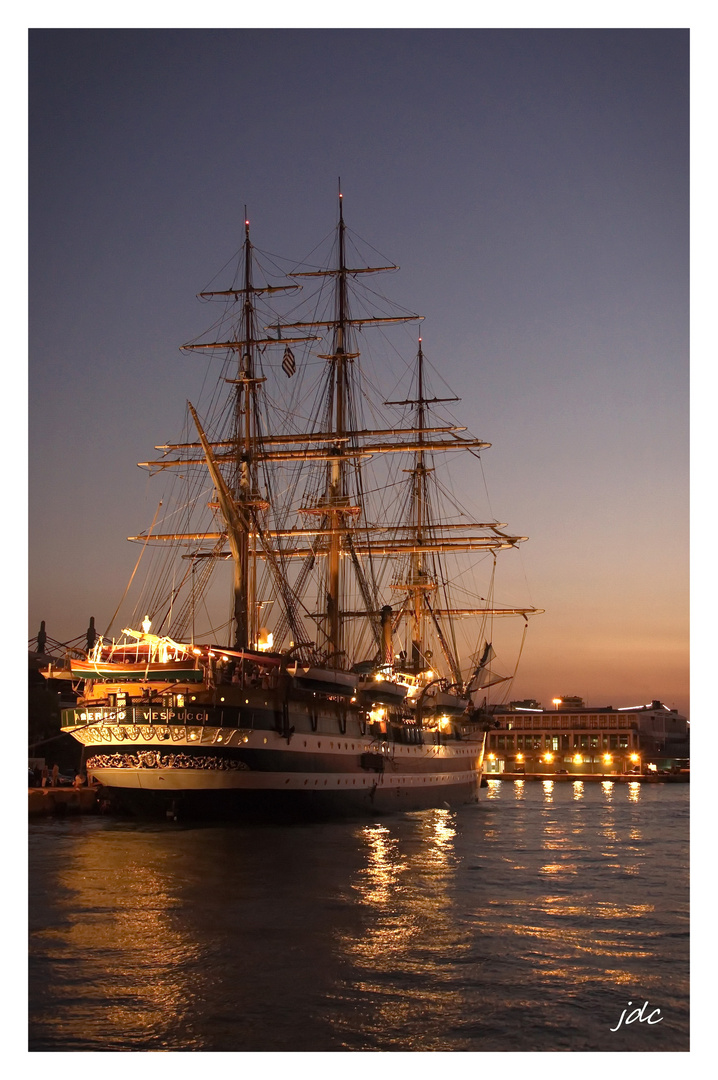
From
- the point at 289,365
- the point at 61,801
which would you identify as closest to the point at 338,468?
the point at 289,365

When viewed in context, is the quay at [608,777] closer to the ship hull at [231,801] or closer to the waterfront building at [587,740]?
the waterfront building at [587,740]

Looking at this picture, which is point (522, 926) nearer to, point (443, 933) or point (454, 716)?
point (443, 933)

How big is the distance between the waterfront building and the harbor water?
5077 inches

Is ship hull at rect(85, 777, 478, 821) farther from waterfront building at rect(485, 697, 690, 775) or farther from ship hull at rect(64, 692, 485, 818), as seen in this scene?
waterfront building at rect(485, 697, 690, 775)

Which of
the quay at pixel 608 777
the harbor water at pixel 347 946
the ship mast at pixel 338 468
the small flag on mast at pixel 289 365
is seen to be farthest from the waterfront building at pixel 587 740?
the harbor water at pixel 347 946

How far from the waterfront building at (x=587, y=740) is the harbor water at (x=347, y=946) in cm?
12897

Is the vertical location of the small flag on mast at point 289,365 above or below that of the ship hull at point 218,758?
above

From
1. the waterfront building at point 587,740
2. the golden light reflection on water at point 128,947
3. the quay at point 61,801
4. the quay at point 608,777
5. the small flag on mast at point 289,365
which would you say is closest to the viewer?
the golden light reflection on water at point 128,947

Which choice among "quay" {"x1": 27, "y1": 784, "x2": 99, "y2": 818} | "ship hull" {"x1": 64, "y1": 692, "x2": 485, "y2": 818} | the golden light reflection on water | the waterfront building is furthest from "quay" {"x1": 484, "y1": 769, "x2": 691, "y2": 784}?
the golden light reflection on water

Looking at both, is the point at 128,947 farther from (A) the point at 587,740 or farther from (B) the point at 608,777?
(A) the point at 587,740

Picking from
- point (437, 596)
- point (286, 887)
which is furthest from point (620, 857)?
point (437, 596)

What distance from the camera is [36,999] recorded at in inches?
698

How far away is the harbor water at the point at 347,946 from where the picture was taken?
54.0ft

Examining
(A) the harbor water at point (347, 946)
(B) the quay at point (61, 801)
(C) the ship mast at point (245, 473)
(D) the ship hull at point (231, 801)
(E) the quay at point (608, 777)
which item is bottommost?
(E) the quay at point (608, 777)
